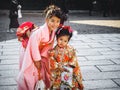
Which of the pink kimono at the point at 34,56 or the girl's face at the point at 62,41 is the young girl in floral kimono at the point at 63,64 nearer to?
the girl's face at the point at 62,41

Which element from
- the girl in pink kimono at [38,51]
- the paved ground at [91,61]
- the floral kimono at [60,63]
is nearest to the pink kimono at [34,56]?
the girl in pink kimono at [38,51]

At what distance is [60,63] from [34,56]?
0.46 metres

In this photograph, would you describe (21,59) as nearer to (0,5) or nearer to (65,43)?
(65,43)

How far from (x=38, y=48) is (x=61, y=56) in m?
0.40

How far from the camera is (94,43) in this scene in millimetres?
8773

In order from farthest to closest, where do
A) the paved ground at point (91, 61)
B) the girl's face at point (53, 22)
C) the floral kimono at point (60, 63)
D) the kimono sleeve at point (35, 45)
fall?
1. the paved ground at point (91, 61)
2. the floral kimono at point (60, 63)
3. the girl's face at point (53, 22)
4. the kimono sleeve at point (35, 45)

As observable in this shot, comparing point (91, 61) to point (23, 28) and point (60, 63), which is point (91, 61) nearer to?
point (60, 63)

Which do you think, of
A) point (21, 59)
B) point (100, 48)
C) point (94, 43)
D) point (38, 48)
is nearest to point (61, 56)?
point (38, 48)

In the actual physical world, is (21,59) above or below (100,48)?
above

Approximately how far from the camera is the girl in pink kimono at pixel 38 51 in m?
3.44

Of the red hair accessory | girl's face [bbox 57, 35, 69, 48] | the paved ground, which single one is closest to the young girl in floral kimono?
girl's face [bbox 57, 35, 69, 48]

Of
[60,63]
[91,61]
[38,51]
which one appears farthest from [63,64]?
[91,61]

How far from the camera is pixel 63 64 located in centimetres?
365

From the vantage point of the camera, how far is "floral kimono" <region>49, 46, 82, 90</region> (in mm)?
3658
